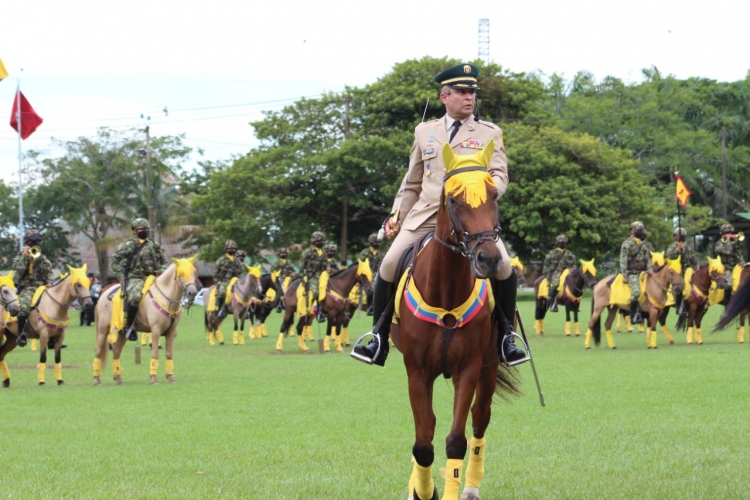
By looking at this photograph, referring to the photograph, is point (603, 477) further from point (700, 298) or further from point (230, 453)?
point (700, 298)

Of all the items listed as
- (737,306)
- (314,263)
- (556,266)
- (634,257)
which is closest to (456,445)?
(737,306)

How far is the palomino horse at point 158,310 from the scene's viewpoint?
16281 mm

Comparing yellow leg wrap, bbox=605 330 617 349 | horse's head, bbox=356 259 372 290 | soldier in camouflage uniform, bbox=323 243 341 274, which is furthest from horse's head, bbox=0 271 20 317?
yellow leg wrap, bbox=605 330 617 349

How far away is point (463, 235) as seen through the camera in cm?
584

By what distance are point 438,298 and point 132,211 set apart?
179 feet

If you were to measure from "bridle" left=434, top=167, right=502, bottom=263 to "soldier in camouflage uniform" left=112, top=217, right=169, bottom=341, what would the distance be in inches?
430

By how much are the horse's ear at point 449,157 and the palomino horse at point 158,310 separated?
1039 cm

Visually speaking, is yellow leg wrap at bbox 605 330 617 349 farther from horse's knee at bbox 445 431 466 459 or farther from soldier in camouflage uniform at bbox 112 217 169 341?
horse's knee at bbox 445 431 466 459

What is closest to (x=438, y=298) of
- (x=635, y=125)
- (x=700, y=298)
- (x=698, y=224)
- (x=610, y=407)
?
(x=610, y=407)

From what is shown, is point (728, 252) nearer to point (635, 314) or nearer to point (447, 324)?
point (635, 314)

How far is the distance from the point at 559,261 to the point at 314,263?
7600 mm

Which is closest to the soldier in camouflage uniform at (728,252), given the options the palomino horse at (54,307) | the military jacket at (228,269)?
the military jacket at (228,269)

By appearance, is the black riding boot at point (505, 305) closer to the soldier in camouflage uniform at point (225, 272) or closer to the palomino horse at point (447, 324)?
the palomino horse at point (447, 324)

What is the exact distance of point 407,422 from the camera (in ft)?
37.1
